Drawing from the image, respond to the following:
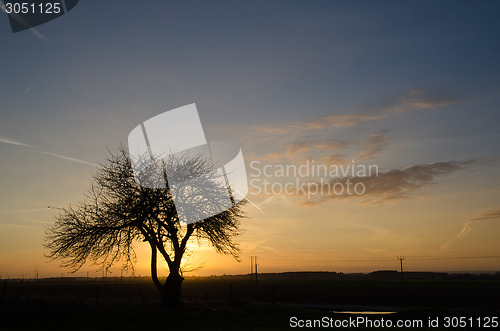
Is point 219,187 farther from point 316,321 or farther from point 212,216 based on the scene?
point 316,321

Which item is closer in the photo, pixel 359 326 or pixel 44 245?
pixel 359 326

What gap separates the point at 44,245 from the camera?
25.9m

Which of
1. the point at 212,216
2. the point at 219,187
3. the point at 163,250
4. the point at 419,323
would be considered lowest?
the point at 419,323

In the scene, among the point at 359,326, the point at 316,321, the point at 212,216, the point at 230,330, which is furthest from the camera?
the point at 212,216

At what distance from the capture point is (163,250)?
87.5 feet

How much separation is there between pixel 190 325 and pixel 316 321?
600cm

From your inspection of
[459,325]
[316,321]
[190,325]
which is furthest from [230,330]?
[459,325]

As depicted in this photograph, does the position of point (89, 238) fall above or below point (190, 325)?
above

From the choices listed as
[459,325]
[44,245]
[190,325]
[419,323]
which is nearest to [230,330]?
[190,325]

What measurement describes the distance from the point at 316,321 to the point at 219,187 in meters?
11.4

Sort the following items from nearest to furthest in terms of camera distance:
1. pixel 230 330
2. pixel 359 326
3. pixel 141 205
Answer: pixel 230 330, pixel 359 326, pixel 141 205

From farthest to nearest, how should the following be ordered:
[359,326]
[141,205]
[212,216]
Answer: [212,216] < [141,205] < [359,326]

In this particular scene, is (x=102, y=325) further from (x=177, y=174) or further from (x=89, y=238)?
(x=177, y=174)

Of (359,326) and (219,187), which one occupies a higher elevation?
(219,187)
